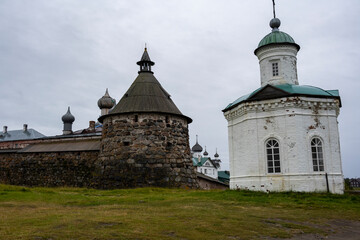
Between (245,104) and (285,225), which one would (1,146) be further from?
(285,225)

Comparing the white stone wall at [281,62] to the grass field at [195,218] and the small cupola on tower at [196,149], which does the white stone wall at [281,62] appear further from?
the small cupola on tower at [196,149]

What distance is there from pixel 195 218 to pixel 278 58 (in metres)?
10.9

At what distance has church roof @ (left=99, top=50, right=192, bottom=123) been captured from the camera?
20245mm

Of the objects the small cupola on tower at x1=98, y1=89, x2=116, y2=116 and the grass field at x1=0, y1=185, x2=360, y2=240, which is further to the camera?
the small cupola on tower at x1=98, y1=89, x2=116, y2=116

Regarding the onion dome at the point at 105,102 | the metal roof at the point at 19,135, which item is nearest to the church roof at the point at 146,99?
the onion dome at the point at 105,102

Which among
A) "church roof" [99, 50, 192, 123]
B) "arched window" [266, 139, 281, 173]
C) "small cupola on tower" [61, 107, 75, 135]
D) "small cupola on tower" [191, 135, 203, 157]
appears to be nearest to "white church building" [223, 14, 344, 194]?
"arched window" [266, 139, 281, 173]

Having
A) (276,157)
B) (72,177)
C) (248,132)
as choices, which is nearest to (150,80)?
(72,177)

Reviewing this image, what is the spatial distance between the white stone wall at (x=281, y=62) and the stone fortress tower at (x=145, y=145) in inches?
260

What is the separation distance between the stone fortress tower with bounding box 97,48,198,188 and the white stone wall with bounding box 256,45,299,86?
6.61 meters

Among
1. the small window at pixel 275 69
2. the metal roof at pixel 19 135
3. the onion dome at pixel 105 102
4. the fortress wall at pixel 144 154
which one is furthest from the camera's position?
the metal roof at pixel 19 135

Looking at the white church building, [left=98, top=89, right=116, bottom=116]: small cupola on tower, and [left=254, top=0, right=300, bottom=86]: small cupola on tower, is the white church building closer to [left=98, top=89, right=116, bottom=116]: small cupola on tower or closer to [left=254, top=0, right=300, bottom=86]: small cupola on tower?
[left=254, top=0, right=300, bottom=86]: small cupola on tower

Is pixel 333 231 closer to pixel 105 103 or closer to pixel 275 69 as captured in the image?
pixel 275 69

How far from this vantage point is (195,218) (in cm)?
800

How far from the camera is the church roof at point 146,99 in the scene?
20.2 m
